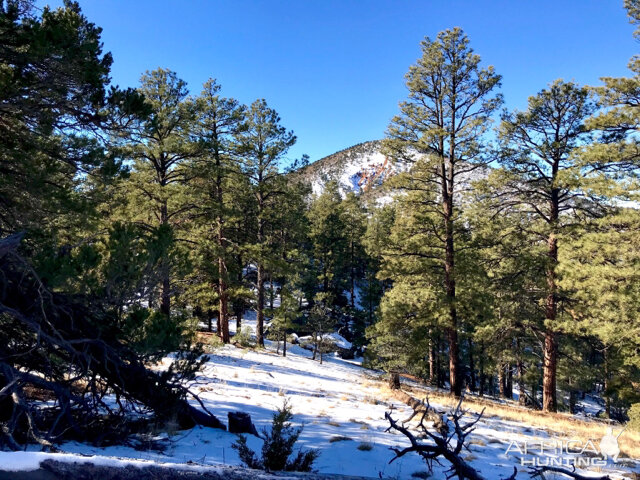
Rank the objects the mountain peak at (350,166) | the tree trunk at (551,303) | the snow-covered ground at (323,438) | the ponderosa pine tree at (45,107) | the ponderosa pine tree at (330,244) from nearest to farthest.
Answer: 1. the snow-covered ground at (323,438)
2. the ponderosa pine tree at (45,107)
3. the tree trunk at (551,303)
4. the ponderosa pine tree at (330,244)
5. the mountain peak at (350,166)

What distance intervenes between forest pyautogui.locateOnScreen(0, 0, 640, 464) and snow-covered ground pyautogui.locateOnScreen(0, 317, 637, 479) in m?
0.50

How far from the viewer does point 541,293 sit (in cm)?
1259

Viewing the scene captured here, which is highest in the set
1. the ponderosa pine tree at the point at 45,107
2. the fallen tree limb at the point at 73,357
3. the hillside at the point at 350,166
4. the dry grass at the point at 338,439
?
the hillside at the point at 350,166

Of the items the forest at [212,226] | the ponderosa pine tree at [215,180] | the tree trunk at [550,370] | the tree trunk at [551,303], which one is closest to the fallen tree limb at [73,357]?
the forest at [212,226]

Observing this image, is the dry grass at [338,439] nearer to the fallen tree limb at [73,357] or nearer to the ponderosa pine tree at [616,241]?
the fallen tree limb at [73,357]

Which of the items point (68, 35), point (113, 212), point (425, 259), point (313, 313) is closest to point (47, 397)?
point (68, 35)

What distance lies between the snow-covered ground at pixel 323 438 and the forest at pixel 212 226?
0.50m

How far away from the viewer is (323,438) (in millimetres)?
5844

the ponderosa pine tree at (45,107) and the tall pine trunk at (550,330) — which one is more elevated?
the ponderosa pine tree at (45,107)

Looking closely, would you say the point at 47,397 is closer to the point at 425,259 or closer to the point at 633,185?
the point at 425,259

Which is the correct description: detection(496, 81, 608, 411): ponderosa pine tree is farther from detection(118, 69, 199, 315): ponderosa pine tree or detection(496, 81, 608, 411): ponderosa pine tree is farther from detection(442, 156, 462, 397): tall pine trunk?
detection(118, 69, 199, 315): ponderosa pine tree

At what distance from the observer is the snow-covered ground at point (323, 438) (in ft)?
13.5

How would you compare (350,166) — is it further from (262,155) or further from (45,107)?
(45,107)

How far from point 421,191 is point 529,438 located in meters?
8.21
